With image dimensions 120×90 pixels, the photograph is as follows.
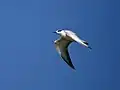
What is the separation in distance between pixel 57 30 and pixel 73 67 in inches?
36.4

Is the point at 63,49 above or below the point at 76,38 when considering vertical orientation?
above

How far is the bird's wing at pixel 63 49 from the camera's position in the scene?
9213 millimetres

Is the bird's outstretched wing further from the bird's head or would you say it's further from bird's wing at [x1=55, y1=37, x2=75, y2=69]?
bird's wing at [x1=55, y1=37, x2=75, y2=69]

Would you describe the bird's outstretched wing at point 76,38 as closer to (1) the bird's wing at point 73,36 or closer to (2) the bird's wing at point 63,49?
(1) the bird's wing at point 73,36

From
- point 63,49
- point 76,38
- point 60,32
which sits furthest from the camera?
point 63,49

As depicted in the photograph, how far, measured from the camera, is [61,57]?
9477 millimetres

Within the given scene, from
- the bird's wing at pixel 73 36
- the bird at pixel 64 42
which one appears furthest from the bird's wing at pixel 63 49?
the bird's wing at pixel 73 36

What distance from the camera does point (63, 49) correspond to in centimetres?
948

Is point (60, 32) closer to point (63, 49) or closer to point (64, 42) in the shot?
point (64, 42)

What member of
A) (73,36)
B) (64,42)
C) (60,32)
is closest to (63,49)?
(64,42)

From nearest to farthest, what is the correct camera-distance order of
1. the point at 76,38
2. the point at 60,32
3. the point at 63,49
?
the point at 76,38
the point at 60,32
the point at 63,49

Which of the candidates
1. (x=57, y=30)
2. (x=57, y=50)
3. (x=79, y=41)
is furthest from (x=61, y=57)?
(x=79, y=41)

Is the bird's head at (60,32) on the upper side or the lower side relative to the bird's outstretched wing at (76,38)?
upper

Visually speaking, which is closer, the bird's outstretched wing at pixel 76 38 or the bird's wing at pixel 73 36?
the bird's outstretched wing at pixel 76 38
